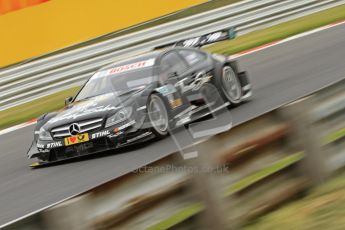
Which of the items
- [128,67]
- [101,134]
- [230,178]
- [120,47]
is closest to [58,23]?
[120,47]

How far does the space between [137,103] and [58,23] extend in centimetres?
588

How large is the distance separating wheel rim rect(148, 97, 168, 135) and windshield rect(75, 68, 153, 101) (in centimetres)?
34

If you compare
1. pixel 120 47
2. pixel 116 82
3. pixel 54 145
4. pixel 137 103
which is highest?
pixel 120 47

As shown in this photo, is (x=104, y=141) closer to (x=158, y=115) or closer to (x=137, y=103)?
(x=137, y=103)

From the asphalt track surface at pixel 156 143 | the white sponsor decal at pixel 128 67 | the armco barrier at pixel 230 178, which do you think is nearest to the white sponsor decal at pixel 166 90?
the white sponsor decal at pixel 128 67

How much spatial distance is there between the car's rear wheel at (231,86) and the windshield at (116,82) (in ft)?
4.05

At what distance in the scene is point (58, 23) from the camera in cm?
1356

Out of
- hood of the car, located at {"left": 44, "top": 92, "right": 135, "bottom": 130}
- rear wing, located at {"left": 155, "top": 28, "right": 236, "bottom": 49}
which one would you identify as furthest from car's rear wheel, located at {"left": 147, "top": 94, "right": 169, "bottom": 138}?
rear wing, located at {"left": 155, "top": 28, "right": 236, "bottom": 49}

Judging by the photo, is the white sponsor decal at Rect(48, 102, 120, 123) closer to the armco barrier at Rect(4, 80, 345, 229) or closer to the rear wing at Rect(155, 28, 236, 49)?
the rear wing at Rect(155, 28, 236, 49)

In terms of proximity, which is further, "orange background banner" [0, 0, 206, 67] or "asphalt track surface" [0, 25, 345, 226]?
"orange background banner" [0, 0, 206, 67]

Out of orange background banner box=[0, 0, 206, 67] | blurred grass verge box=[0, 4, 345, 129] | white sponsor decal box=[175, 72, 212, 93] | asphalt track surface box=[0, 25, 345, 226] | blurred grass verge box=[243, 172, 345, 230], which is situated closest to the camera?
blurred grass verge box=[243, 172, 345, 230]

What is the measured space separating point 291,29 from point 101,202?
14078 millimetres

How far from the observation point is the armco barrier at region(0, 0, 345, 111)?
13.6 m

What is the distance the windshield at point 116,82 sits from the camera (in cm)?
877
